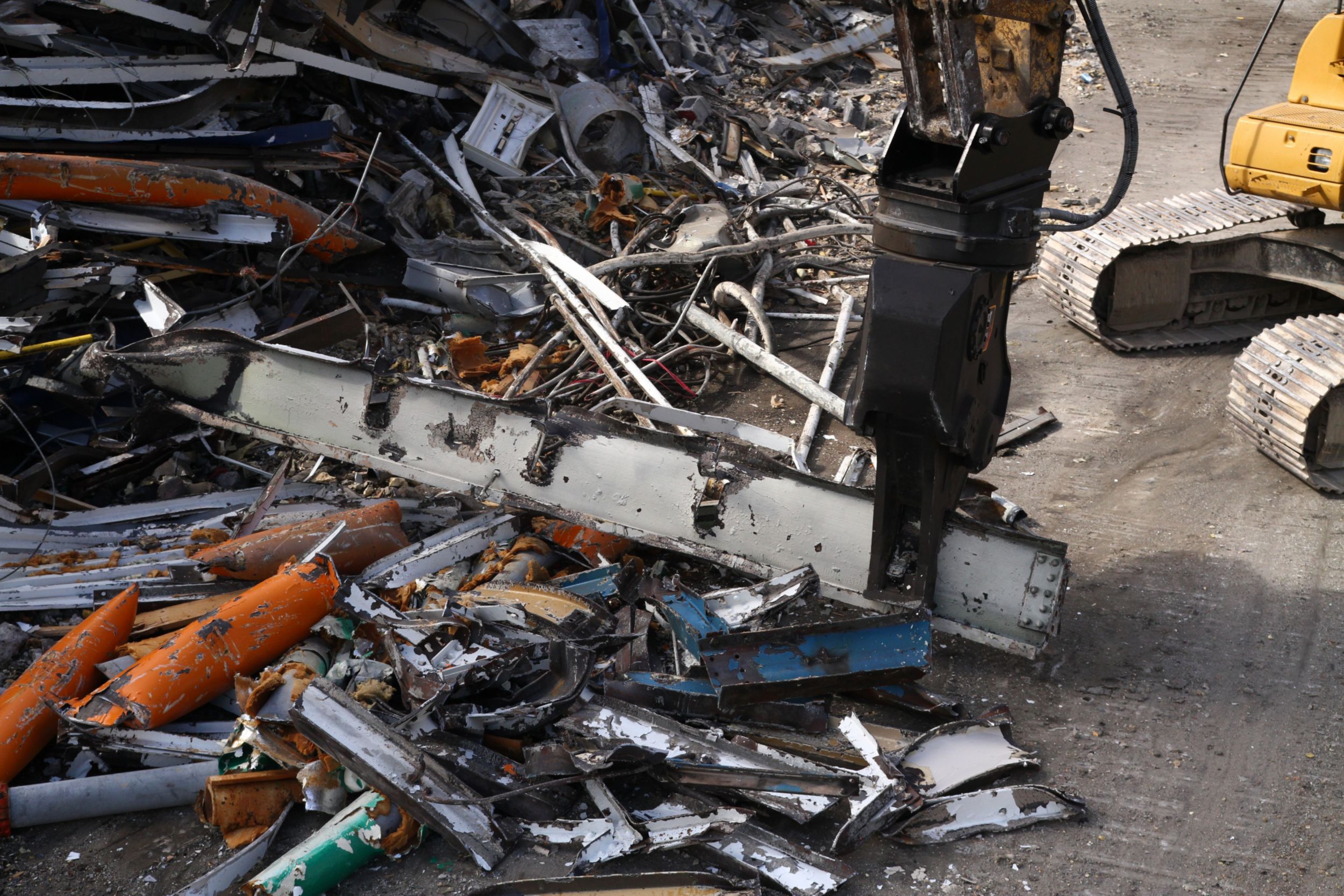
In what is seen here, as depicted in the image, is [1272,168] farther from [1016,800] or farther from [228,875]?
[228,875]

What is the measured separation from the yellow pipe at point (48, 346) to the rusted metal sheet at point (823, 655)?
396 centimetres

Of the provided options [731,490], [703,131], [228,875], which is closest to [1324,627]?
[731,490]

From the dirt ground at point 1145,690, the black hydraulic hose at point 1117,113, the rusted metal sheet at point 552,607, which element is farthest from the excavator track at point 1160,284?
the rusted metal sheet at point 552,607

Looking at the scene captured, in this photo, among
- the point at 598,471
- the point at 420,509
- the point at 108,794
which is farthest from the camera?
the point at 420,509

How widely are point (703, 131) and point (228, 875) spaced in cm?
889

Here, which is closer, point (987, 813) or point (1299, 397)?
point (987, 813)

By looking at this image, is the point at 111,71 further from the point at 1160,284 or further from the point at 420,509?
the point at 1160,284

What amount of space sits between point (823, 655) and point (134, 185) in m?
5.11

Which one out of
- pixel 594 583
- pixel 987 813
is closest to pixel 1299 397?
pixel 987 813

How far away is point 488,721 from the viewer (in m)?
3.67

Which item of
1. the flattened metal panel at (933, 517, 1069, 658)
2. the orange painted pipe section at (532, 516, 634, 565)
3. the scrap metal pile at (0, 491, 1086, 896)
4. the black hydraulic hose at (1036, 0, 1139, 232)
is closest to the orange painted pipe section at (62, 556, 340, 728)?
the scrap metal pile at (0, 491, 1086, 896)

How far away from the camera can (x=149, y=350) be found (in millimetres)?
5180

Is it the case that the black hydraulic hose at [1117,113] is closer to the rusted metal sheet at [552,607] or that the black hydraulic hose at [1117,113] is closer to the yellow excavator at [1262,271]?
the yellow excavator at [1262,271]

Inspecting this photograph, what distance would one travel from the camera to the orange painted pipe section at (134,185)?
601cm
